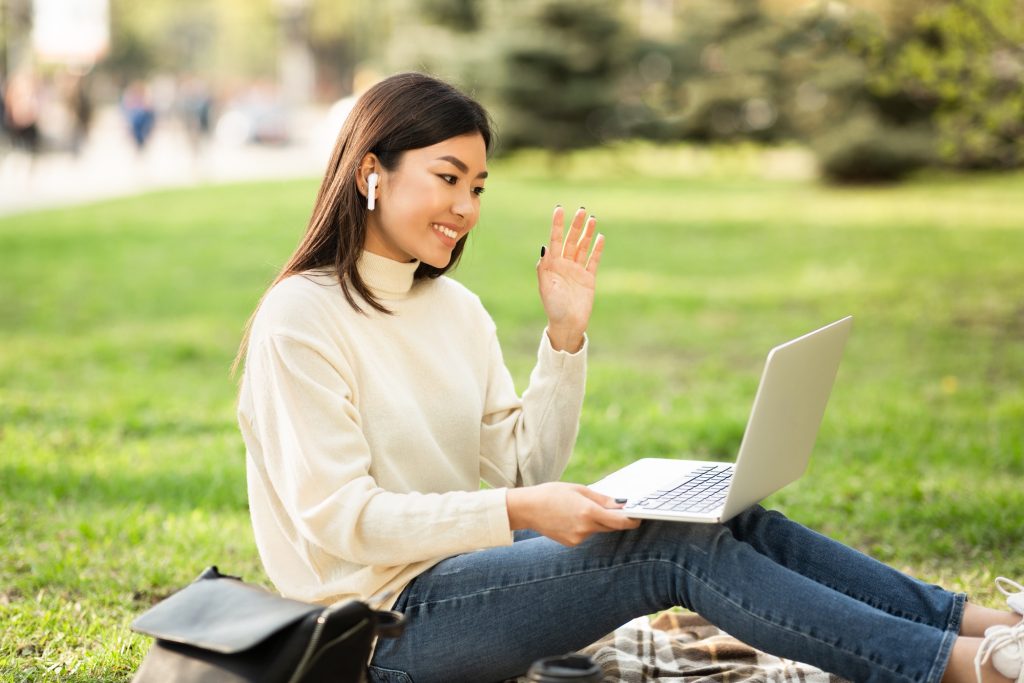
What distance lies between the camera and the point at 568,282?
3.12 m

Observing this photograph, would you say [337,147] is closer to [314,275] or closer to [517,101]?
[314,275]

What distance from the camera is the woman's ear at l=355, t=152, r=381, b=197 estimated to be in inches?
110

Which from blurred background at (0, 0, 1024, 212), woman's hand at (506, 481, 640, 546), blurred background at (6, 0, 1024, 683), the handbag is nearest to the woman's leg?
woman's hand at (506, 481, 640, 546)

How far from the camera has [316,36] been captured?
71625 mm

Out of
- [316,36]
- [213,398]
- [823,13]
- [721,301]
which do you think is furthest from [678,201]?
[316,36]

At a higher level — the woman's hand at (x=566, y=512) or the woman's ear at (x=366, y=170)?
the woman's ear at (x=366, y=170)

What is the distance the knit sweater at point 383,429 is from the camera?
101 inches

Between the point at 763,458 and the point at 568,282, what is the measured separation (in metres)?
0.79

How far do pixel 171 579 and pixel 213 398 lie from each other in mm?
2817

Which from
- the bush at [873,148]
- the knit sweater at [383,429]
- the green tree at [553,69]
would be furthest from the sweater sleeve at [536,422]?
the green tree at [553,69]

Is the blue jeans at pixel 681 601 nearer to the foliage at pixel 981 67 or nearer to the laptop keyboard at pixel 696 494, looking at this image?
the laptop keyboard at pixel 696 494

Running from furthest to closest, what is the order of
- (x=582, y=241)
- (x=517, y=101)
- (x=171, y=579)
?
(x=517, y=101), (x=171, y=579), (x=582, y=241)

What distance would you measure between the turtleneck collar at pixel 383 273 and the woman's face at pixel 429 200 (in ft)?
0.09

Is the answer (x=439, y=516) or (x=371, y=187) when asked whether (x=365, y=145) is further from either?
(x=439, y=516)
